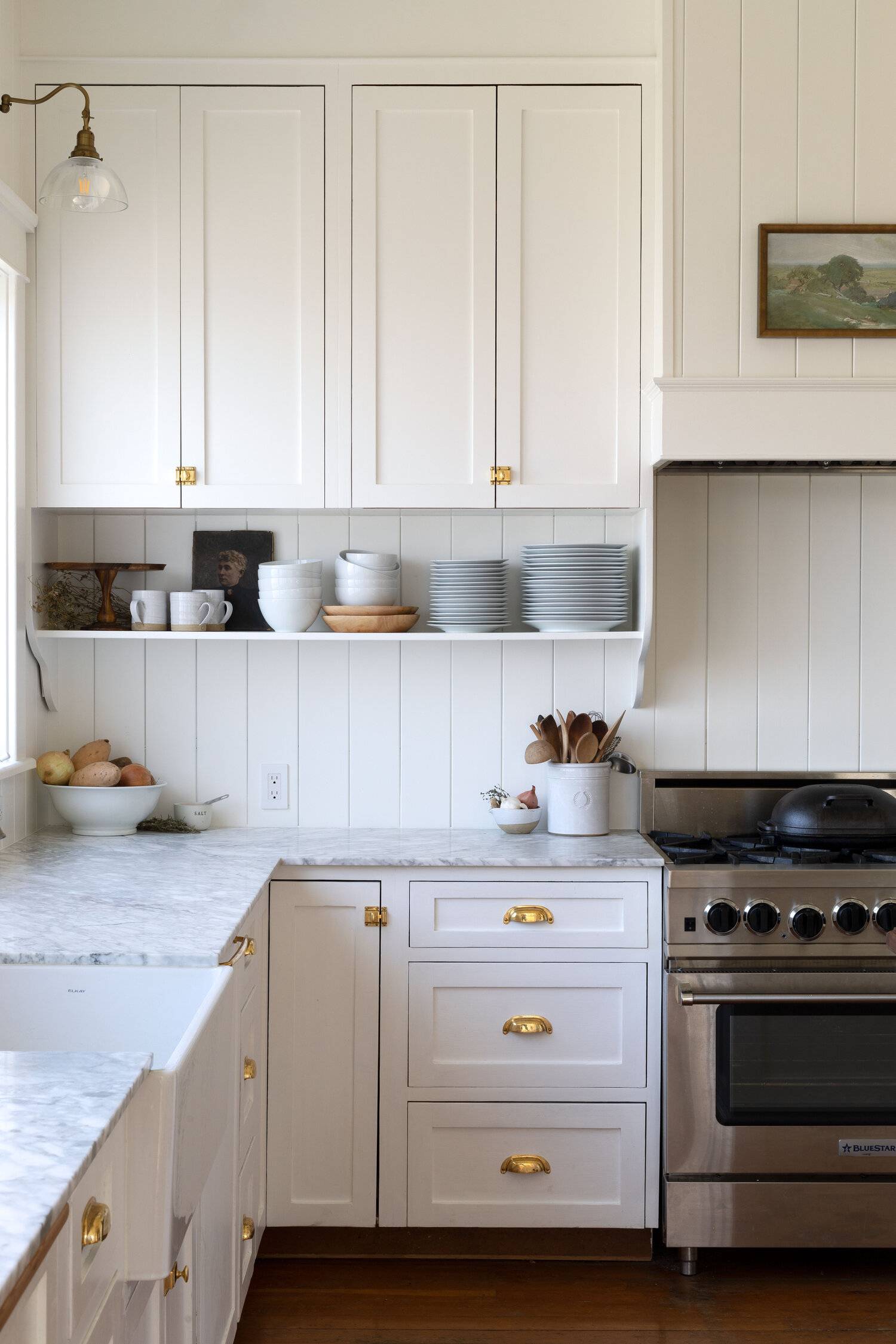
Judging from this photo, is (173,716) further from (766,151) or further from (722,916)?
(766,151)

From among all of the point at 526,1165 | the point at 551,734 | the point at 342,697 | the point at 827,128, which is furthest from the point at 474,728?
the point at 827,128

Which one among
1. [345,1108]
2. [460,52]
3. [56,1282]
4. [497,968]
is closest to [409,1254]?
[345,1108]

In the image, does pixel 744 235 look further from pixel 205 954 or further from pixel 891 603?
pixel 205 954

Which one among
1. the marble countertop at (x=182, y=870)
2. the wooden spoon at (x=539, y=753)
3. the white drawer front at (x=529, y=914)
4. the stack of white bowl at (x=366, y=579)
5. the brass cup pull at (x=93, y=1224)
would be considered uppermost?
the stack of white bowl at (x=366, y=579)

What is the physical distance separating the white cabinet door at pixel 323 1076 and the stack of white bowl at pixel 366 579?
29.2 inches

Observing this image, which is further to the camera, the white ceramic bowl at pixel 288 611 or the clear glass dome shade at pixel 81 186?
the white ceramic bowl at pixel 288 611

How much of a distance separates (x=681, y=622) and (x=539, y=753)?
541mm

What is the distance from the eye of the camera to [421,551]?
2.99 m

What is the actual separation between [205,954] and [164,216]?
1.78m

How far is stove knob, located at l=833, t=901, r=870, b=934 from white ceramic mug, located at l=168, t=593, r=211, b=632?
1.61m

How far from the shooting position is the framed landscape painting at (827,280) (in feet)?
8.40

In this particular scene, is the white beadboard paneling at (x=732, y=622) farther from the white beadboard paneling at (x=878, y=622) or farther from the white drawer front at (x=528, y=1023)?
the white drawer front at (x=528, y=1023)

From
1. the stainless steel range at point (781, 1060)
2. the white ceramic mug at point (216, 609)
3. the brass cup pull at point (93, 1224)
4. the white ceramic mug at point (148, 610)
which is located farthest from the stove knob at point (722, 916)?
the brass cup pull at point (93, 1224)

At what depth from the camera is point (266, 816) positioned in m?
2.99
